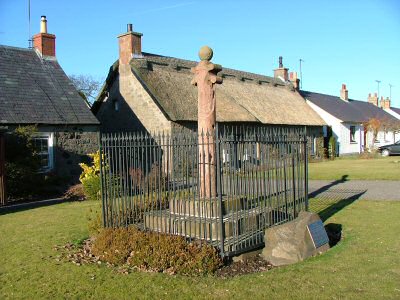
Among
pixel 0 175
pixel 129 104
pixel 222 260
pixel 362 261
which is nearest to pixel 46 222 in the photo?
→ pixel 0 175

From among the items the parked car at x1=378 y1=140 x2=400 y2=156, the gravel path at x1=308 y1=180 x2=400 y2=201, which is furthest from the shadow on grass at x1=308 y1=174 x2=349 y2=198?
the parked car at x1=378 y1=140 x2=400 y2=156

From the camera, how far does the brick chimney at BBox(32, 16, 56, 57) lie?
18.9m

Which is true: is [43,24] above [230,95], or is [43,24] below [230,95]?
above

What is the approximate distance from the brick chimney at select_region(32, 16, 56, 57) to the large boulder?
1589 centimetres

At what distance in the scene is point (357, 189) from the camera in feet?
48.0

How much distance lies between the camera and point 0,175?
12.4m

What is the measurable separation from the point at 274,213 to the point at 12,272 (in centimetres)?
476

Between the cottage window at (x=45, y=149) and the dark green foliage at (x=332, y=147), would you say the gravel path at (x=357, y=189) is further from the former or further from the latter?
the dark green foliage at (x=332, y=147)

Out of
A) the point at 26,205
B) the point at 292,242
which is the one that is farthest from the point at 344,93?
the point at 292,242

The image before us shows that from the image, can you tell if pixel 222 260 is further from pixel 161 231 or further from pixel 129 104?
pixel 129 104

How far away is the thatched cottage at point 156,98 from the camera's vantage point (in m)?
20.4

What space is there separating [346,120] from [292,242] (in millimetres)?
31628

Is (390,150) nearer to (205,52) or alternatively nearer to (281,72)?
(281,72)

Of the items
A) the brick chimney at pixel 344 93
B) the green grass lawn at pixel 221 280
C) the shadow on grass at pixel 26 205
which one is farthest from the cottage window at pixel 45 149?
the brick chimney at pixel 344 93
